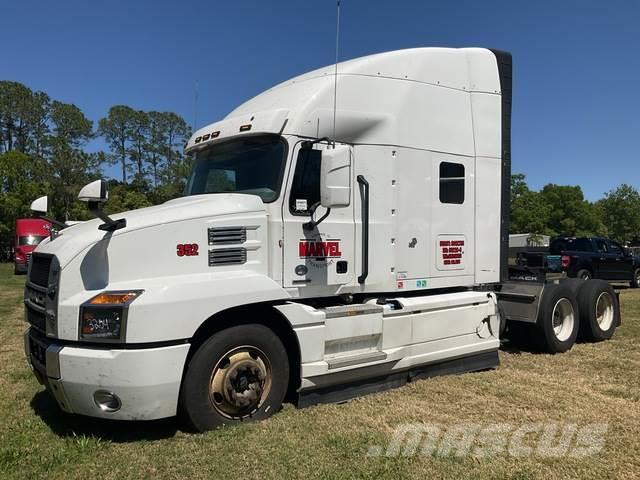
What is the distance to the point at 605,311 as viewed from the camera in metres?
9.53

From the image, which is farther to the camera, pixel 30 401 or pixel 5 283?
pixel 5 283

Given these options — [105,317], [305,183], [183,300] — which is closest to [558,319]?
[305,183]

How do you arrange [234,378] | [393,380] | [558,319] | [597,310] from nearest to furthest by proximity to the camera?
[234,378] → [393,380] → [558,319] → [597,310]

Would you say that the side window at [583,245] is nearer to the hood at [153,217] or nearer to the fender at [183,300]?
the hood at [153,217]

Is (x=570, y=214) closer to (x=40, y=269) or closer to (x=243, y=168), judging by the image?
(x=243, y=168)

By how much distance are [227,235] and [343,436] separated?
2038 mm

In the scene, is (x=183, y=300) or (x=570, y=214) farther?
(x=570, y=214)

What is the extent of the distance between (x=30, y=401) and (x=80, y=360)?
1.92 meters

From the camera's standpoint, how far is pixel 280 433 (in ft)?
15.3

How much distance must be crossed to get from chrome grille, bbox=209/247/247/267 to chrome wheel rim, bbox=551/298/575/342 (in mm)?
5604

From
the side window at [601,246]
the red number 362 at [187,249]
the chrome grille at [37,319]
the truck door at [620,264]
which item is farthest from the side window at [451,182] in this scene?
the truck door at [620,264]

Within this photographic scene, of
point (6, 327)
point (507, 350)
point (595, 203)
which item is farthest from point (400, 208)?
point (595, 203)

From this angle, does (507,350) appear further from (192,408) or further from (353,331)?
(192,408)

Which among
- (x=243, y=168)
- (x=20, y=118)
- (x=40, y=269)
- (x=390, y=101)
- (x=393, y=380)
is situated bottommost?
(x=393, y=380)
